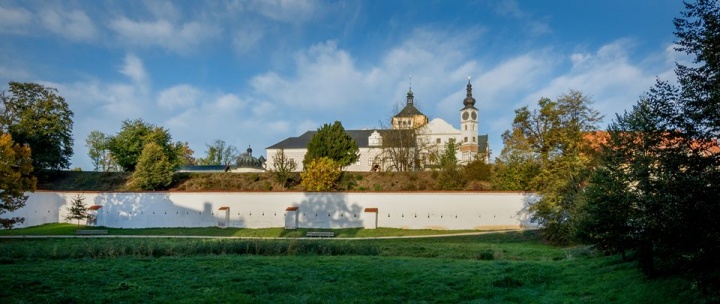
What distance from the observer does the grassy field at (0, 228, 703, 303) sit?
9.43 m

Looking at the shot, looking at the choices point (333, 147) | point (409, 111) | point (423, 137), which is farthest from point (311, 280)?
point (423, 137)

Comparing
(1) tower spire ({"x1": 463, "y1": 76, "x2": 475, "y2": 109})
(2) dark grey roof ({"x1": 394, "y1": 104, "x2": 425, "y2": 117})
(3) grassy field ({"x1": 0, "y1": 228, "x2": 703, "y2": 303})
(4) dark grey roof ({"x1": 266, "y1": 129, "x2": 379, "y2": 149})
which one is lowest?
(3) grassy field ({"x1": 0, "y1": 228, "x2": 703, "y2": 303})

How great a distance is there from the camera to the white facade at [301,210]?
33188mm

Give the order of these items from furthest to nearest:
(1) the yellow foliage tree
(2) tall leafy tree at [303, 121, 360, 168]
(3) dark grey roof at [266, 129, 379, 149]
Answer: (3) dark grey roof at [266, 129, 379, 149], (2) tall leafy tree at [303, 121, 360, 168], (1) the yellow foliage tree

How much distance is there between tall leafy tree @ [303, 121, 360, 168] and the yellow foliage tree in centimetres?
946

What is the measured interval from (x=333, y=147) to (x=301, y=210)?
15.6 metres

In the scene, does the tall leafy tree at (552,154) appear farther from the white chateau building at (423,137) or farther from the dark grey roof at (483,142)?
the dark grey roof at (483,142)

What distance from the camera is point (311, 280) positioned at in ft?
38.2

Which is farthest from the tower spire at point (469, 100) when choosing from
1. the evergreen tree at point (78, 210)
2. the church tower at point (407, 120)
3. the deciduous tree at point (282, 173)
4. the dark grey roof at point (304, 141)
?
the evergreen tree at point (78, 210)

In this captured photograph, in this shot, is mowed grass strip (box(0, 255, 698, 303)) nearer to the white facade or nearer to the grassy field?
the grassy field

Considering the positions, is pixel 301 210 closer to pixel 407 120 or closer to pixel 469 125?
pixel 407 120

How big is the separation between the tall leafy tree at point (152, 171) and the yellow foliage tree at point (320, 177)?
513 inches

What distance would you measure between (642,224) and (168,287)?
32.5 feet

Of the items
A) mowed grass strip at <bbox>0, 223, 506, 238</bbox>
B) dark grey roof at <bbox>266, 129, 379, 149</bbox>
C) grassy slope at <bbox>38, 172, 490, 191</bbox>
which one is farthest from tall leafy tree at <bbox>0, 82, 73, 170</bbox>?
dark grey roof at <bbox>266, 129, 379, 149</bbox>
